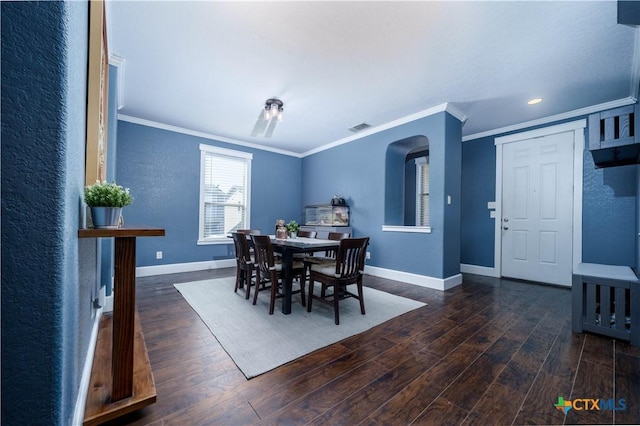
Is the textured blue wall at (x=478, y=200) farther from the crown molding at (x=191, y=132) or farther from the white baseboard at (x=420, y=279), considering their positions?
the crown molding at (x=191, y=132)

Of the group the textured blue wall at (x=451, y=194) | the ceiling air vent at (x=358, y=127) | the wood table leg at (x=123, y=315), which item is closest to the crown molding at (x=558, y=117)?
the textured blue wall at (x=451, y=194)

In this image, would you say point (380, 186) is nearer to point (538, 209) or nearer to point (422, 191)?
point (422, 191)

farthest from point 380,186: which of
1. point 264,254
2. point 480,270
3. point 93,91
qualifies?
point 93,91

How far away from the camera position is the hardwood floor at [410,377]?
1.24 meters

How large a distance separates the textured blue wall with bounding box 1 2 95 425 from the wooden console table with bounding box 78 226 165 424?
422 millimetres

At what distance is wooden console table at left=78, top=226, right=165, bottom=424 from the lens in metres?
1.12

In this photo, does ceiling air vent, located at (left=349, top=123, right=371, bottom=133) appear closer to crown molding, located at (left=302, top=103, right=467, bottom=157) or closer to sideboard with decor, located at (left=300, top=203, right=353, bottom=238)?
crown molding, located at (left=302, top=103, right=467, bottom=157)

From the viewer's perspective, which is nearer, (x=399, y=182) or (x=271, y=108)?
(x=271, y=108)

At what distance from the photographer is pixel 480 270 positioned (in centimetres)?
443

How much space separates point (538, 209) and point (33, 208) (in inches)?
205

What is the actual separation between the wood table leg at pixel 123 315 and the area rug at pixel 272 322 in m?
0.62

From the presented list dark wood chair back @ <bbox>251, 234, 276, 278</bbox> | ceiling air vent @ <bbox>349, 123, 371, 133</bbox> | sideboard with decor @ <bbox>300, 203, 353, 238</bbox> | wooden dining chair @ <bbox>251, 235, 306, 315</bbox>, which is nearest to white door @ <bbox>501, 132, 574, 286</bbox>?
ceiling air vent @ <bbox>349, 123, 371, 133</bbox>

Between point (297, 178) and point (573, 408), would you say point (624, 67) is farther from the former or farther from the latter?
point (297, 178)

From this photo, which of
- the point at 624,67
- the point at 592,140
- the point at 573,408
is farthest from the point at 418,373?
the point at 624,67
